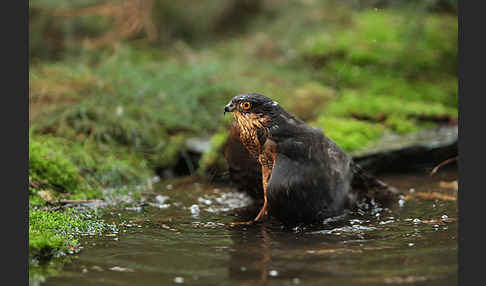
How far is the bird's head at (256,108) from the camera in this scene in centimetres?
414

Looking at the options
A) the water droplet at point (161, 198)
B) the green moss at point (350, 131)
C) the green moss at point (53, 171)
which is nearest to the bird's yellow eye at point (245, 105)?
the water droplet at point (161, 198)

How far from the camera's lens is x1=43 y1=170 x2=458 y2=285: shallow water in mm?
2932

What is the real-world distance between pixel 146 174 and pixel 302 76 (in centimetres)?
383

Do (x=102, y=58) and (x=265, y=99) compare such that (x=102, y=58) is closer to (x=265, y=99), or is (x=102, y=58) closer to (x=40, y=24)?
(x=40, y=24)

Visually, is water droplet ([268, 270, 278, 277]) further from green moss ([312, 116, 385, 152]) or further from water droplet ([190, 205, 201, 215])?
green moss ([312, 116, 385, 152])

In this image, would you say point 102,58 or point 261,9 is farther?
point 261,9

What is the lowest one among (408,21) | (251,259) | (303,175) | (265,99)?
(251,259)

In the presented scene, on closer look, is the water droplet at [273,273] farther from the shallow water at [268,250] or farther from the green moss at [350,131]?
the green moss at [350,131]

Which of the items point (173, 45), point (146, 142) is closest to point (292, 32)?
point (173, 45)

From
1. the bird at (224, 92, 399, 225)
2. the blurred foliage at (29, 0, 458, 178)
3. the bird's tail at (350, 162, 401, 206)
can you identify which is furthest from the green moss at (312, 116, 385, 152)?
the bird at (224, 92, 399, 225)

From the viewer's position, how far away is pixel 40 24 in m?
10.1

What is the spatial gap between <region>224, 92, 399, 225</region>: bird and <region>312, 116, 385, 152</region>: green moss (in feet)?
6.40

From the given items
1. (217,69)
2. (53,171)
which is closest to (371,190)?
(53,171)

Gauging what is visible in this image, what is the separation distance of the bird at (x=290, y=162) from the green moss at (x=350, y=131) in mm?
1951
